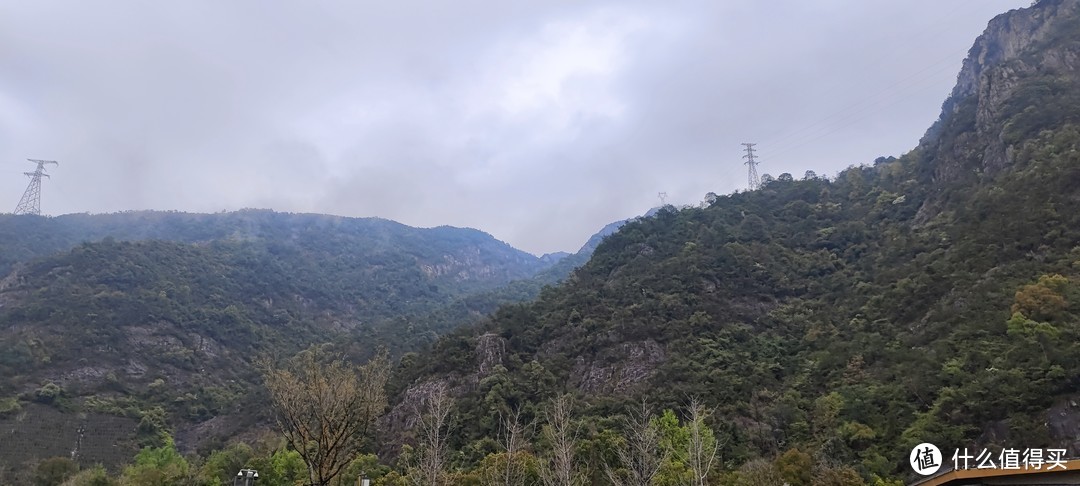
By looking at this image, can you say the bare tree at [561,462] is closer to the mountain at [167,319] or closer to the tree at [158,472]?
the tree at [158,472]

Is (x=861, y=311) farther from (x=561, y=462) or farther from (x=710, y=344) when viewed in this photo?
(x=561, y=462)

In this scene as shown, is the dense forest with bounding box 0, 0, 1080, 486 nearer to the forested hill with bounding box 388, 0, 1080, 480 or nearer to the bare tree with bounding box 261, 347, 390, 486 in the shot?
the forested hill with bounding box 388, 0, 1080, 480

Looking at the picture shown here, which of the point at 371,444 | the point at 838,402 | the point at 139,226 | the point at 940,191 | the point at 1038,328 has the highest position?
the point at 139,226

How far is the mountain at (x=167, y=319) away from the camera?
5132 centimetres

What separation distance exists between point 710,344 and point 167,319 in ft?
193

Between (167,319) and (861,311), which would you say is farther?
(167,319)

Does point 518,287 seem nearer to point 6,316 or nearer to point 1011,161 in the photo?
point 6,316

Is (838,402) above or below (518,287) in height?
below

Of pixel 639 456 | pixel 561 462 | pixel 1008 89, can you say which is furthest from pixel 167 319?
pixel 1008 89

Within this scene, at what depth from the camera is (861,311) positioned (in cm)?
3800

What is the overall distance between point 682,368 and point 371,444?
66.4ft

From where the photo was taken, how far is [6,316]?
62188 millimetres

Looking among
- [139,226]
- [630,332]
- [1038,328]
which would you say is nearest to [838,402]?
[1038,328]

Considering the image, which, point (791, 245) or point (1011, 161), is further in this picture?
point (791, 245)
